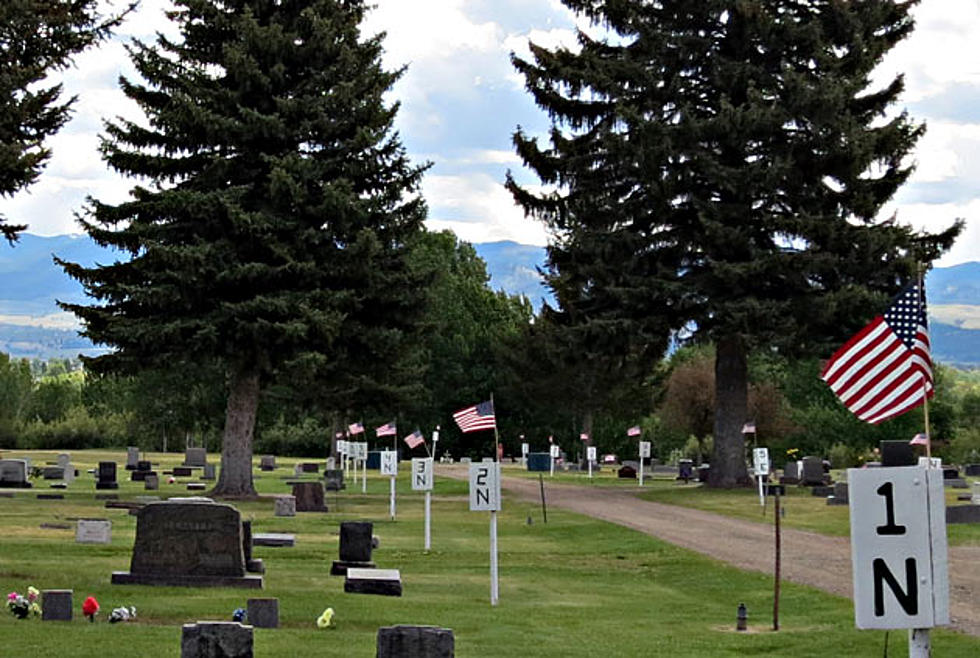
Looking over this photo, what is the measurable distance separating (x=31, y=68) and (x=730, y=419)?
3160 centimetres

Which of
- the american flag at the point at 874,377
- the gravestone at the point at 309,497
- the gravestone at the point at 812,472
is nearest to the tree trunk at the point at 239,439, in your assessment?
the gravestone at the point at 309,497

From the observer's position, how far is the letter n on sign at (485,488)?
834 inches

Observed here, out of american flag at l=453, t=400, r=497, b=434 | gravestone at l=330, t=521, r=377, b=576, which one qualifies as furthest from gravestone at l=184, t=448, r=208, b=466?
gravestone at l=330, t=521, r=377, b=576

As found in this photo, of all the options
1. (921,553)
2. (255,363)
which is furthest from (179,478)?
(921,553)

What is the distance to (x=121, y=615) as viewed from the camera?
17.0 metres

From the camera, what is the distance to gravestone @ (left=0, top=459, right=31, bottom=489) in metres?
51.5

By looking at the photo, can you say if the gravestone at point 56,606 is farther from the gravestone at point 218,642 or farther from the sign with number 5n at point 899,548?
the sign with number 5n at point 899,548

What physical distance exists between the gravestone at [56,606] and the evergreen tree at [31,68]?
904 centimetres

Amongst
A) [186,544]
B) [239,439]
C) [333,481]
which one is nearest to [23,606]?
[186,544]

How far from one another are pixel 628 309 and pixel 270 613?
111 ft

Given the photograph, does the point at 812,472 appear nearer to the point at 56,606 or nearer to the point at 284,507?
the point at 284,507

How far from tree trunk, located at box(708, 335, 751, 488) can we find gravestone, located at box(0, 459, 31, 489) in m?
23.0

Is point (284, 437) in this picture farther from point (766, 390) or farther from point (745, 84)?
point (745, 84)

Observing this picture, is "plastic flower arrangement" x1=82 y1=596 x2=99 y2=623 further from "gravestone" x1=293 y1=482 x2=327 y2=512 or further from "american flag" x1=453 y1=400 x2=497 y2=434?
"gravestone" x1=293 y1=482 x2=327 y2=512
